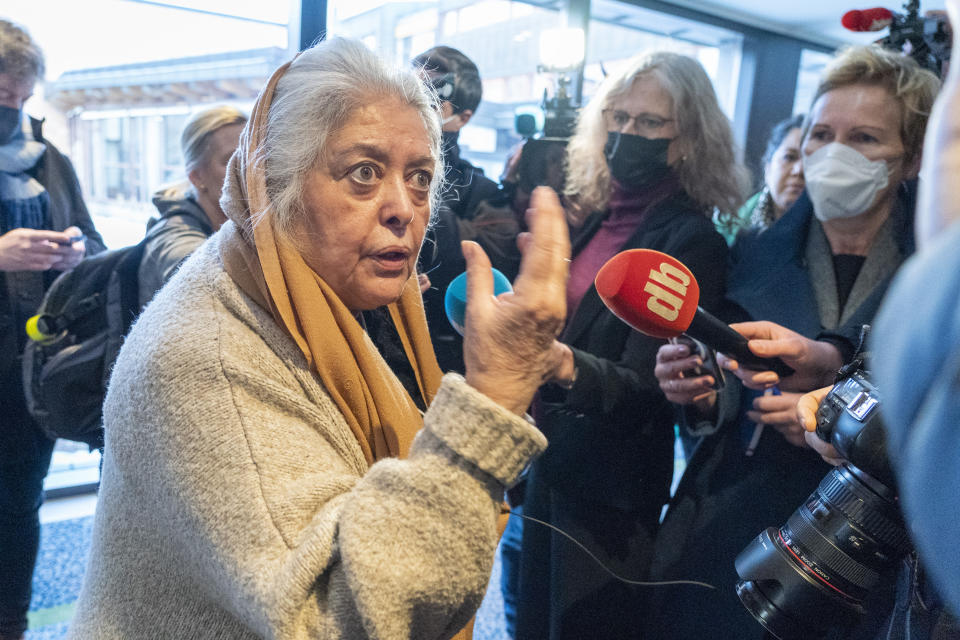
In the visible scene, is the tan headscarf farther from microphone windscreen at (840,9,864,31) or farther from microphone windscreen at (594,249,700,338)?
microphone windscreen at (840,9,864,31)

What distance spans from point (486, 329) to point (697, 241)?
0.93 meters

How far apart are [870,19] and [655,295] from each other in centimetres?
115

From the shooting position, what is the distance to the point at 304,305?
982mm

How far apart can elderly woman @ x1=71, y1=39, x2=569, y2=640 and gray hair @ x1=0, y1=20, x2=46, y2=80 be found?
5.40 feet

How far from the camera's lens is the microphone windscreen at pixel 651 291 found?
1103 mm

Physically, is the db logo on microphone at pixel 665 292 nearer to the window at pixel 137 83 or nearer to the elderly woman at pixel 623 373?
the elderly woman at pixel 623 373

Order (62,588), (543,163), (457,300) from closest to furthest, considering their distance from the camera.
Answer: (457,300) → (543,163) → (62,588)

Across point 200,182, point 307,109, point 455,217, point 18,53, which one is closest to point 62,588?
point 200,182

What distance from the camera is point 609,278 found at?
1.13 m

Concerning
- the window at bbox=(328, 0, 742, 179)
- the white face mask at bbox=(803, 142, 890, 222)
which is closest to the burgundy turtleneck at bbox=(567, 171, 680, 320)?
the white face mask at bbox=(803, 142, 890, 222)

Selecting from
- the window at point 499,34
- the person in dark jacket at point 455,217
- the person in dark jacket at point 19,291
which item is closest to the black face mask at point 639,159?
the person in dark jacket at point 455,217

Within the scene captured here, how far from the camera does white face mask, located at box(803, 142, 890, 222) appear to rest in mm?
1492

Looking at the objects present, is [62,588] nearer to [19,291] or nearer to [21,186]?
[19,291]

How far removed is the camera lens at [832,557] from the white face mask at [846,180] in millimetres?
750
